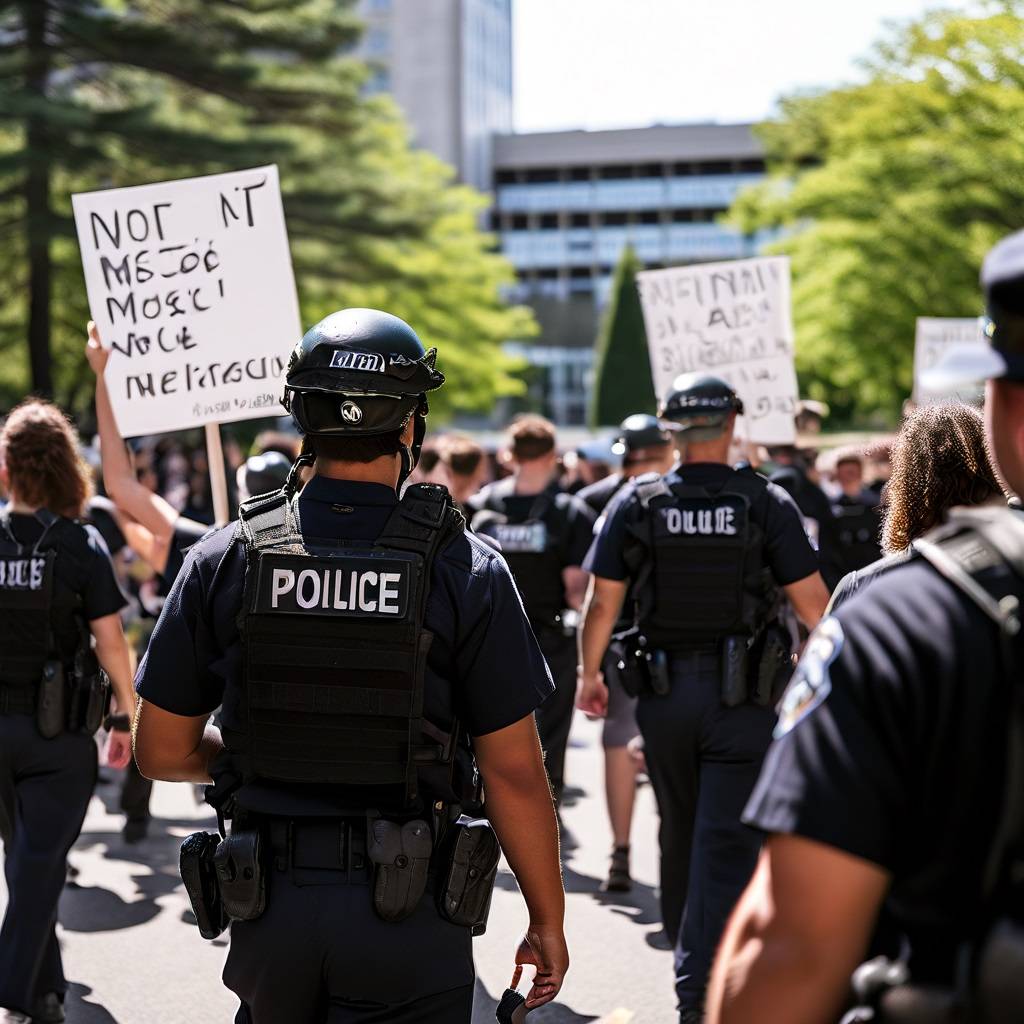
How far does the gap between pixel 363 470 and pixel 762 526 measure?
2561 mm

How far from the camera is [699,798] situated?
5.07m

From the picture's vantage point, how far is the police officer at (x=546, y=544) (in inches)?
300

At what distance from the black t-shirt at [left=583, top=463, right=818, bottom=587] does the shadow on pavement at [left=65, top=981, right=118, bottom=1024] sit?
2.33 meters

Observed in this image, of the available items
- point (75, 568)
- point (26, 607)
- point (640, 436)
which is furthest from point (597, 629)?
point (640, 436)

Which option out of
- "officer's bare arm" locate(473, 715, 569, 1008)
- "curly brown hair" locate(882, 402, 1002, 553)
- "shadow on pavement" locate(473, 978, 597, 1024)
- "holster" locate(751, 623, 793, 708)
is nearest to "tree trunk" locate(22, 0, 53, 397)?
"shadow on pavement" locate(473, 978, 597, 1024)

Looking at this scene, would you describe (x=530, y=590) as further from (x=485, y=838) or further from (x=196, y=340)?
(x=485, y=838)

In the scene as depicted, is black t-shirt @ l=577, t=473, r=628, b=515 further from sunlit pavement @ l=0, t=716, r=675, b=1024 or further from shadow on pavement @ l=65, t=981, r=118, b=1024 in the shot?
shadow on pavement @ l=65, t=981, r=118, b=1024

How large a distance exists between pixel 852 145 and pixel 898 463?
26.1m

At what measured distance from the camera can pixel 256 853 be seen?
2771 mm

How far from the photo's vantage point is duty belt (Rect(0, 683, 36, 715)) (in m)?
4.96

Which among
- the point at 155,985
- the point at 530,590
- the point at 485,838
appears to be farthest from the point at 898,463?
the point at 530,590

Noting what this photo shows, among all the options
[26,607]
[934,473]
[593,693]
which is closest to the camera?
[934,473]

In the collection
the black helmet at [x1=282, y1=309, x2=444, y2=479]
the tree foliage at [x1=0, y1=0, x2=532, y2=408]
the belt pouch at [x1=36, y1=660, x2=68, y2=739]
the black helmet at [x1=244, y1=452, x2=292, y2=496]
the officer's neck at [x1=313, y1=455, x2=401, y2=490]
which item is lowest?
the belt pouch at [x1=36, y1=660, x2=68, y2=739]

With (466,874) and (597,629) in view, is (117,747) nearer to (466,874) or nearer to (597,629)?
(597,629)
